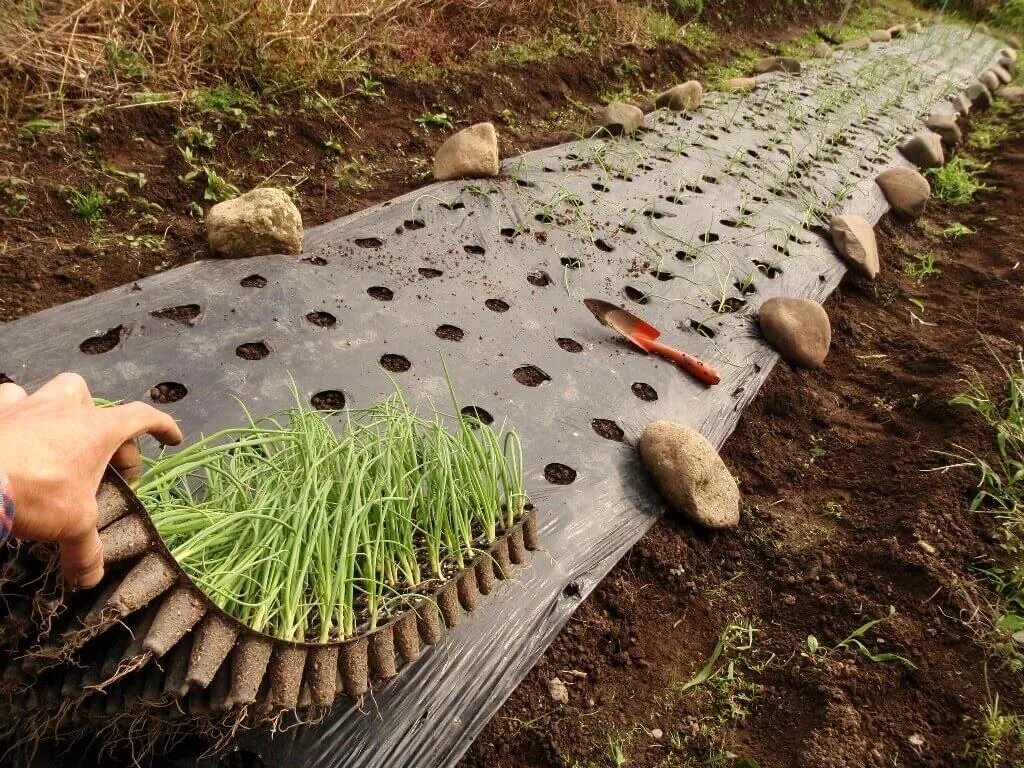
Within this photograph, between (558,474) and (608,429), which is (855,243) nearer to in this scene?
(608,429)

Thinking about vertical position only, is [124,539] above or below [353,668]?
above

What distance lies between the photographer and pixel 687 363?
7.96ft

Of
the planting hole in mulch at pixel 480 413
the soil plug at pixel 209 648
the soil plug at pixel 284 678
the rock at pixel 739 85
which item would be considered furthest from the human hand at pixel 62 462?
the rock at pixel 739 85

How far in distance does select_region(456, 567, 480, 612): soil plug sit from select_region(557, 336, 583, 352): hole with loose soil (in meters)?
1.12

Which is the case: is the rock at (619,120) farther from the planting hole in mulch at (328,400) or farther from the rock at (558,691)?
the rock at (558,691)

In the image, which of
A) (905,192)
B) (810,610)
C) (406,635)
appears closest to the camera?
(406,635)

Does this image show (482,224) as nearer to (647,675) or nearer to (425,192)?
(425,192)

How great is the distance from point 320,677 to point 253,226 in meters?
1.77

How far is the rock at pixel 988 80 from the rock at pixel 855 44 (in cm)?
122

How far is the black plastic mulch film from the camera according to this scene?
5.30 ft

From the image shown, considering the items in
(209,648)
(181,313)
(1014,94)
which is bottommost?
(1014,94)

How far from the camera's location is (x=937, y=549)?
1968 mm

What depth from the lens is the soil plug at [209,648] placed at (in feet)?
3.03

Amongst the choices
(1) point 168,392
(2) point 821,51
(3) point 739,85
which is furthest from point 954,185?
(1) point 168,392
